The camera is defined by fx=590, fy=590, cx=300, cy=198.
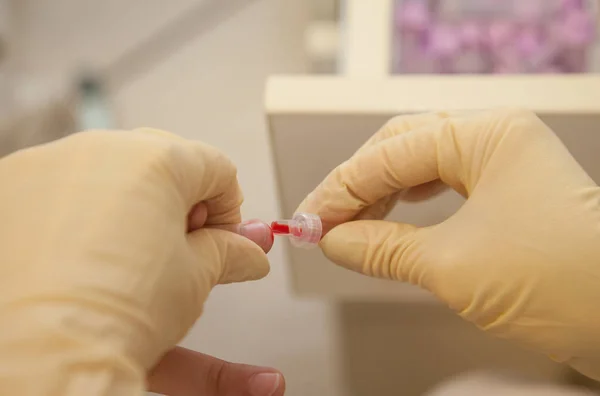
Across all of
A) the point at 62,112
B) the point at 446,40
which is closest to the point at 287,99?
the point at 446,40

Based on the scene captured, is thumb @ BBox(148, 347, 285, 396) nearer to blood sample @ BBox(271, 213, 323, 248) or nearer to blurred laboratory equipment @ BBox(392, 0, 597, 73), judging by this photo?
blood sample @ BBox(271, 213, 323, 248)

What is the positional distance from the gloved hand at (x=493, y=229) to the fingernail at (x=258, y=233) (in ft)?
0.17

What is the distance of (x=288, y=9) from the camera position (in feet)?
4.43

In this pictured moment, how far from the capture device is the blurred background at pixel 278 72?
0.74 m

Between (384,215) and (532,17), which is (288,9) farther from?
(384,215)

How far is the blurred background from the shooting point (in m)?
0.74

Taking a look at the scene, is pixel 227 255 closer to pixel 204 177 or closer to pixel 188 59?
pixel 204 177

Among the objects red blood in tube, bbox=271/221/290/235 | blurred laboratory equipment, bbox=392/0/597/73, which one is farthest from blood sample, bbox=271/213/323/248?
blurred laboratory equipment, bbox=392/0/597/73

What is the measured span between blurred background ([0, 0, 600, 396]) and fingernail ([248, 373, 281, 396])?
65mm

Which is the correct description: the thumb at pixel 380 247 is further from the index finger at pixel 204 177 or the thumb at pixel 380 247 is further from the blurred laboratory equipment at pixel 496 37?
the blurred laboratory equipment at pixel 496 37

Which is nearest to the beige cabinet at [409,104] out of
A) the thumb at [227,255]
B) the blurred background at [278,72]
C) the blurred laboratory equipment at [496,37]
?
the blurred background at [278,72]

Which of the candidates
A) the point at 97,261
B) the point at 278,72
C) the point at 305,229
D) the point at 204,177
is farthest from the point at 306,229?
the point at 278,72

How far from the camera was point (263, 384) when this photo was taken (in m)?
0.54

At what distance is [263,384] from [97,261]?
0.80 feet
